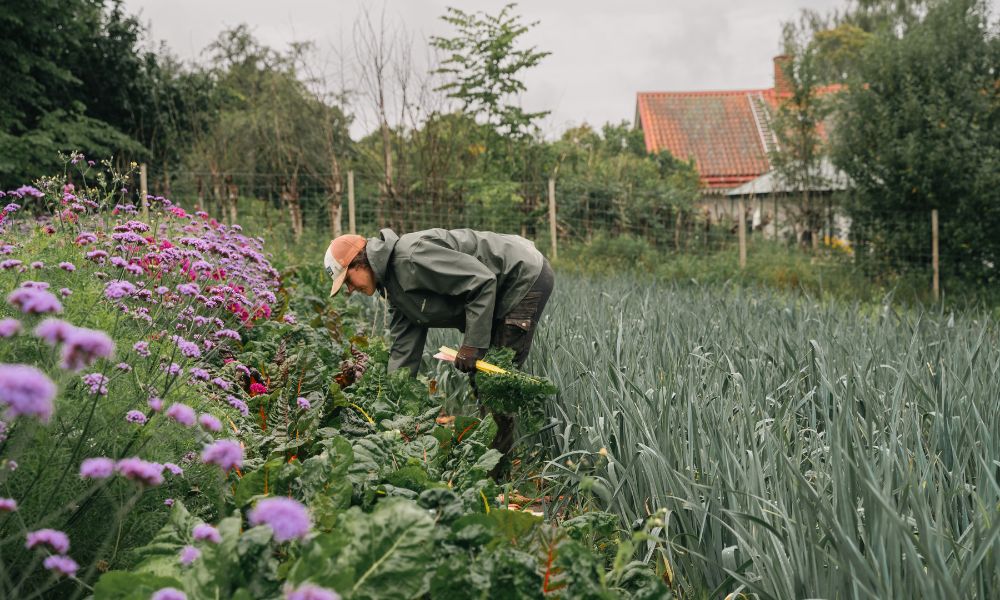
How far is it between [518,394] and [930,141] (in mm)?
11084

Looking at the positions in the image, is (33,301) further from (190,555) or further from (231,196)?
(231,196)

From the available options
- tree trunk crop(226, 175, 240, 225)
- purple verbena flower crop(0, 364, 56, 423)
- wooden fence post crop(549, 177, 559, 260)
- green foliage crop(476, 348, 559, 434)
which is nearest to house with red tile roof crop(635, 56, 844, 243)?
wooden fence post crop(549, 177, 559, 260)

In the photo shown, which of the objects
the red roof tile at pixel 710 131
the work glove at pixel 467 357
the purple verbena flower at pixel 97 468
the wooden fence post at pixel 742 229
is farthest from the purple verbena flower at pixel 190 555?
the red roof tile at pixel 710 131

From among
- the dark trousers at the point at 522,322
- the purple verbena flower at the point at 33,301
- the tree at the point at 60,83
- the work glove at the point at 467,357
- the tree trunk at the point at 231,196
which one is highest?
the tree at the point at 60,83

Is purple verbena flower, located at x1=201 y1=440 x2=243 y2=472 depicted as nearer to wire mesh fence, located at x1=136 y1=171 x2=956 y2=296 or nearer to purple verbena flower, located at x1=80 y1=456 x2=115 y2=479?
purple verbena flower, located at x1=80 y1=456 x2=115 y2=479

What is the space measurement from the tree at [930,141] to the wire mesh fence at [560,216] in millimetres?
66

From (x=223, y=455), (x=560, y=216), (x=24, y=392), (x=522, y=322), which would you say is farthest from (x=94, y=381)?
(x=560, y=216)

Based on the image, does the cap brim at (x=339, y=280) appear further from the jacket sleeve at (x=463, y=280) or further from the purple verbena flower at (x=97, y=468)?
the purple verbena flower at (x=97, y=468)

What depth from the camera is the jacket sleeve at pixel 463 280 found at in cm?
365

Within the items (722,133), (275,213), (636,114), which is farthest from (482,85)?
(636,114)

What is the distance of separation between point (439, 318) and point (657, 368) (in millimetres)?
1077

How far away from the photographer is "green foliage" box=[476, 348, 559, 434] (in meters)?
3.16

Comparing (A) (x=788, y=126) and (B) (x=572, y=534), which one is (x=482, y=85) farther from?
(B) (x=572, y=534)

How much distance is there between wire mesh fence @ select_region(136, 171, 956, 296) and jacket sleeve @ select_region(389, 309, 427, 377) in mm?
8823
